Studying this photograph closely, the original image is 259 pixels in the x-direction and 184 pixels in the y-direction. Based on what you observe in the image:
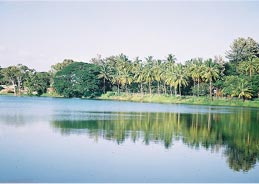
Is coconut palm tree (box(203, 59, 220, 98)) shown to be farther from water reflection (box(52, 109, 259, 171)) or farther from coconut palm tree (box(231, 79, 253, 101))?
water reflection (box(52, 109, 259, 171))

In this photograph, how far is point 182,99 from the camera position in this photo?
213ft

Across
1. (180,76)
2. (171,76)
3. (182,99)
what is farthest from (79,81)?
(182,99)

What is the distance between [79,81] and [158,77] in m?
15.0

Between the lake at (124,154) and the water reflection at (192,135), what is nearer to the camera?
the lake at (124,154)

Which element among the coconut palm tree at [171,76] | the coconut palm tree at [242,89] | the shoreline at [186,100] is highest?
the coconut palm tree at [171,76]

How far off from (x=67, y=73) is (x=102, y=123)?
166ft

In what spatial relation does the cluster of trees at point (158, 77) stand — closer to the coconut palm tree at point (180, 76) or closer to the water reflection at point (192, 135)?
the coconut palm tree at point (180, 76)

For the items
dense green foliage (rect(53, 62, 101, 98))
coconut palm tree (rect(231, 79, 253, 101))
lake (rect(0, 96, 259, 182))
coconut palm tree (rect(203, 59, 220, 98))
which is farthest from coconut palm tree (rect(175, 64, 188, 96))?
lake (rect(0, 96, 259, 182))

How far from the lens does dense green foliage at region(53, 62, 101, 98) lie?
71.8 meters

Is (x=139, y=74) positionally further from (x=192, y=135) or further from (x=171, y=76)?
(x=192, y=135)

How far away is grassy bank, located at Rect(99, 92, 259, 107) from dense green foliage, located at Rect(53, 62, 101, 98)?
2.89 meters

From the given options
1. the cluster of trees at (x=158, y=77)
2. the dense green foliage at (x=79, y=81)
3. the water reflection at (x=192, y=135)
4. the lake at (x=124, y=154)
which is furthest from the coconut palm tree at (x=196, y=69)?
the lake at (x=124, y=154)

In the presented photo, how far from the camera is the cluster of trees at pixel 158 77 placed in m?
62.8

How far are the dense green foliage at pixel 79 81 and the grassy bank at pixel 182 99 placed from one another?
9.49 feet
